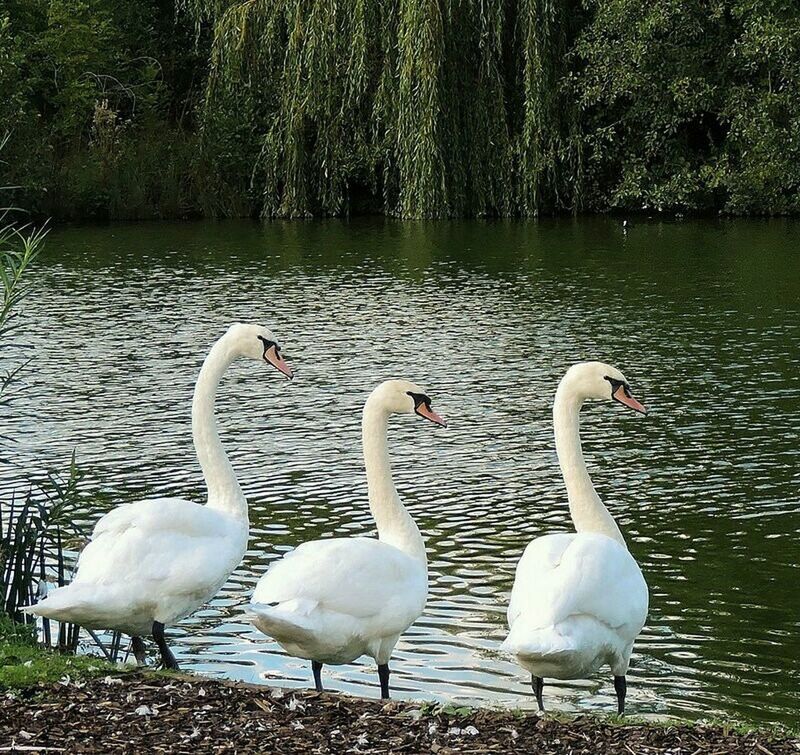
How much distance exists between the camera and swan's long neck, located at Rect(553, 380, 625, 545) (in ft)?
20.5

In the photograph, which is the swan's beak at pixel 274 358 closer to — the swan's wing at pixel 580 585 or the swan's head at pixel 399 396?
the swan's head at pixel 399 396

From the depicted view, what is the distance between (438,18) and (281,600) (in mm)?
23547

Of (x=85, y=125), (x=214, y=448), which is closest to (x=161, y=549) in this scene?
(x=214, y=448)

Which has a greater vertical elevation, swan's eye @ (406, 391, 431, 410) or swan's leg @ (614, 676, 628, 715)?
swan's eye @ (406, 391, 431, 410)

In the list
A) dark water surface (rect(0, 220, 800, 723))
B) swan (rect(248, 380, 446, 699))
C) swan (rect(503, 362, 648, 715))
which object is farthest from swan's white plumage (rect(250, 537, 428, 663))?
dark water surface (rect(0, 220, 800, 723))

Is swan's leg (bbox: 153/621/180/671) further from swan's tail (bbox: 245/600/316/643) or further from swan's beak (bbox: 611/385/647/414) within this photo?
swan's beak (bbox: 611/385/647/414)

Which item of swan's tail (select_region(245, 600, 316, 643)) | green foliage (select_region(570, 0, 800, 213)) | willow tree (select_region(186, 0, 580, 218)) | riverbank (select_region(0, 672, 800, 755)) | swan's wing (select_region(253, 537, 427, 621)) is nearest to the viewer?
riverbank (select_region(0, 672, 800, 755))

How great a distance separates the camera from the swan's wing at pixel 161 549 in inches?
221

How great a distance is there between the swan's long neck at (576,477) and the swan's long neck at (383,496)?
2.21 feet

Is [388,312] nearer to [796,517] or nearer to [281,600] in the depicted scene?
[796,517]

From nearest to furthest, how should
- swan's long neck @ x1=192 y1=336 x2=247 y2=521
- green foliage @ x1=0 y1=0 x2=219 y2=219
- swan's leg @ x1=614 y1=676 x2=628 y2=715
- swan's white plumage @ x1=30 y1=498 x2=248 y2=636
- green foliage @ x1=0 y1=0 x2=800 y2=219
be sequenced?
swan's white plumage @ x1=30 y1=498 x2=248 y2=636 → swan's leg @ x1=614 y1=676 x2=628 y2=715 → swan's long neck @ x1=192 y1=336 x2=247 y2=521 → green foliage @ x1=0 y1=0 x2=800 y2=219 → green foliage @ x1=0 y1=0 x2=219 y2=219

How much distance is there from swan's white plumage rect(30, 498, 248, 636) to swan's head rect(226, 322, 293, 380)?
1088mm

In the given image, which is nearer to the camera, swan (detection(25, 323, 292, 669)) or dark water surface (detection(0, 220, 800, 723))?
swan (detection(25, 323, 292, 669))

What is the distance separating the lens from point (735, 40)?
99.0 feet
